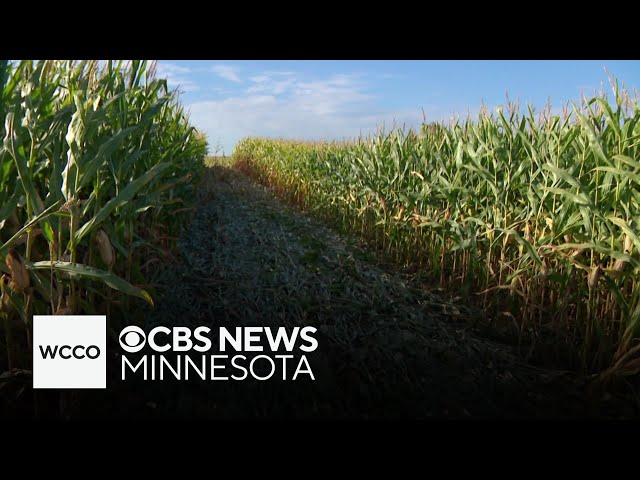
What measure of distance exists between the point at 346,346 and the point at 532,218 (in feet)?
5.25

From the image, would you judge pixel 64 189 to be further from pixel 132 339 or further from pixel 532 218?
pixel 532 218

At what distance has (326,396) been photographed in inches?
81.7

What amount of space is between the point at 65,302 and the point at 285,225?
3937 millimetres

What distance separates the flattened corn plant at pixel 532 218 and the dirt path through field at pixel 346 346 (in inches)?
13.0

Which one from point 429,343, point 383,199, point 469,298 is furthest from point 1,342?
point 383,199

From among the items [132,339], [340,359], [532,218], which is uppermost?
[532,218]

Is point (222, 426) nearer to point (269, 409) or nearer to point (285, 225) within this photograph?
point (269, 409)

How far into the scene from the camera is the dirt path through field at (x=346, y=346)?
2.04 metres

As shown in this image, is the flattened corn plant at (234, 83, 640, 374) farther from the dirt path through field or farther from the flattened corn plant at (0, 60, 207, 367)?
the flattened corn plant at (0, 60, 207, 367)

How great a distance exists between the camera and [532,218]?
10.5ft

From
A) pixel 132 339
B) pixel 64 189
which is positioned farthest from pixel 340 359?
pixel 64 189

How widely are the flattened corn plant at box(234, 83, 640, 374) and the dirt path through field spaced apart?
331 mm

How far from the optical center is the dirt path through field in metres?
2.04

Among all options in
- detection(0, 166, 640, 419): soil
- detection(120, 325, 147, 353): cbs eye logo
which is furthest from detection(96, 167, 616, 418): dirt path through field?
detection(120, 325, 147, 353): cbs eye logo
